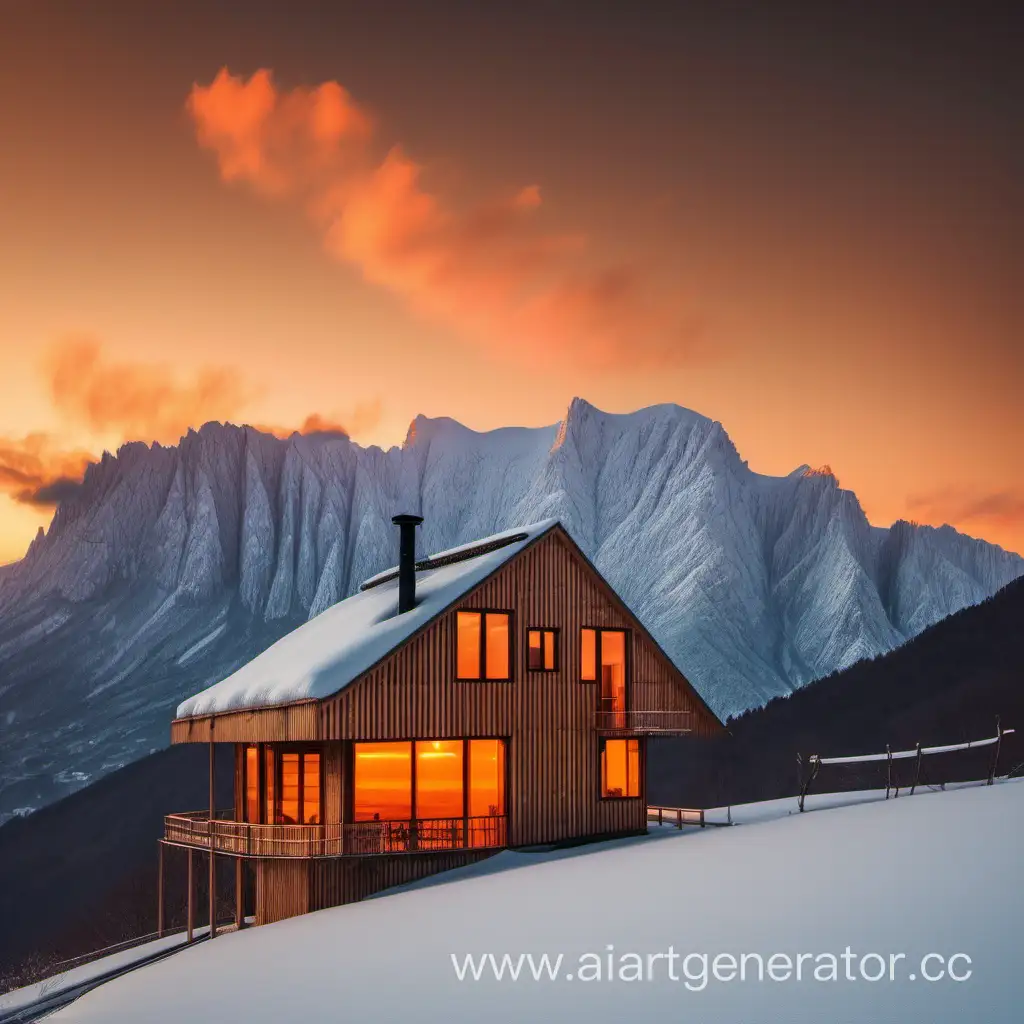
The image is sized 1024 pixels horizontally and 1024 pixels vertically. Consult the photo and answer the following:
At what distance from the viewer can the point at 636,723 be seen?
30656mm

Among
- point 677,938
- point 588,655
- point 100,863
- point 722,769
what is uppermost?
point 588,655

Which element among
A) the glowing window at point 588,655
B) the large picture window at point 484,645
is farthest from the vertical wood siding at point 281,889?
the glowing window at point 588,655

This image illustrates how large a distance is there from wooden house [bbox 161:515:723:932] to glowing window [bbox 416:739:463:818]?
1.2 inches

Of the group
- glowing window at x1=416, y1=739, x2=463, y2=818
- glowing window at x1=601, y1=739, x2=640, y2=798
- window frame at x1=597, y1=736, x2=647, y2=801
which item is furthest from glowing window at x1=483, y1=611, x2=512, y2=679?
glowing window at x1=601, y1=739, x2=640, y2=798

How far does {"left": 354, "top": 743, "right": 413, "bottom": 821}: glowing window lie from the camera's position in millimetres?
28203

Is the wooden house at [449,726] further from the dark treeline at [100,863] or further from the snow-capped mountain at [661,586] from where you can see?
the snow-capped mountain at [661,586]

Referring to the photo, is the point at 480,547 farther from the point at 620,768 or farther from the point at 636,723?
the point at 620,768

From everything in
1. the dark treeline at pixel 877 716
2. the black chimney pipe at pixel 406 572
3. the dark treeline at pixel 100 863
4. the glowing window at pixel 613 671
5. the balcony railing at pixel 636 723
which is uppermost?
the black chimney pipe at pixel 406 572

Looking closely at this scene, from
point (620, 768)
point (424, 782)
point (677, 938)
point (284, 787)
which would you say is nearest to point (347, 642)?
point (424, 782)

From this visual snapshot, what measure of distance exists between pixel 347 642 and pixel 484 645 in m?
3.13

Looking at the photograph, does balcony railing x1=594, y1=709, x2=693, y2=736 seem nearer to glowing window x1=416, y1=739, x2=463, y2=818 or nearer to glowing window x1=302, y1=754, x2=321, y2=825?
glowing window x1=416, y1=739, x2=463, y2=818

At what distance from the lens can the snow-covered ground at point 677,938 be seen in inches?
569

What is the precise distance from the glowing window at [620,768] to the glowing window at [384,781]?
16.6ft

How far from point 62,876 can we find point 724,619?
78.8 meters
